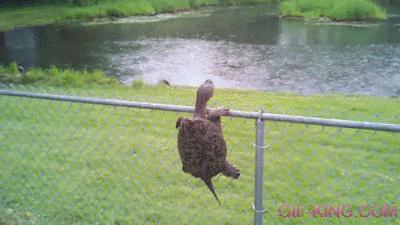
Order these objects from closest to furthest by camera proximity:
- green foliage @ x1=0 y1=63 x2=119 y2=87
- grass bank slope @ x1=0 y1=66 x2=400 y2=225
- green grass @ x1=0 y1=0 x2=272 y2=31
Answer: grass bank slope @ x1=0 y1=66 x2=400 y2=225, green foliage @ x1=0 y1=63 x2=119 y2=87, green grass @ x1=0 y1=0 x2=272 y2=31

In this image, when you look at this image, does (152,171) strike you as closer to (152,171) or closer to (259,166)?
(152,171)

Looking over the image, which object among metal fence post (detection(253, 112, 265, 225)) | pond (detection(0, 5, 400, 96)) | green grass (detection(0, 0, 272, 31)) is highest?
green grass (detection(0, 0, 272, 31))

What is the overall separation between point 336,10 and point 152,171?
19842mm

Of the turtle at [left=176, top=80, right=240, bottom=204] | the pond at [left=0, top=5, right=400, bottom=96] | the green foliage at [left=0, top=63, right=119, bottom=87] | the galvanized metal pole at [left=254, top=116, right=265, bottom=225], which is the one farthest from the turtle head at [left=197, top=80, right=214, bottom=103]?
the pond at [left=0, top=5, right=400, bottom=96]

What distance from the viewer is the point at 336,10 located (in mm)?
22453

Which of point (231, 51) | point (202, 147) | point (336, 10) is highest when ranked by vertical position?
point (336, 10)

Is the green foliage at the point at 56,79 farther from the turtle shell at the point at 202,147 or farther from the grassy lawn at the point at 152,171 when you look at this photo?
the turtle shell at the point at 202,147

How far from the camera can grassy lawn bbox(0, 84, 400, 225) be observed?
4.10m

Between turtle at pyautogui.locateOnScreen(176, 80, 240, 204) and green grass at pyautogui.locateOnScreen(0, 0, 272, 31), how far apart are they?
23.1 meters

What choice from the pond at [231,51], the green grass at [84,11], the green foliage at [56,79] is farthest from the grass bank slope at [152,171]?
the green grass at [84,11]

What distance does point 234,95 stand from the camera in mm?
9062

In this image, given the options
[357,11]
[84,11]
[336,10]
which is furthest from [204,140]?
[84,11]

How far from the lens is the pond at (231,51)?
12586mm

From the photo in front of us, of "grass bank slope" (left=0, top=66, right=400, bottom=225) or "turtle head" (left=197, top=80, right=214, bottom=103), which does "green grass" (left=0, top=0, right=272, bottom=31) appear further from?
"turtle head" (left=197, top=80, right=214, bottom=103)
